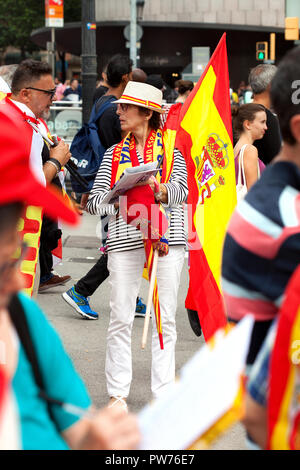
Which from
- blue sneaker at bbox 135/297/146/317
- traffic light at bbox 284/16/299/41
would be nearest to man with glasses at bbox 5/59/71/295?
blue sneaker at bbox 135/297/146/317

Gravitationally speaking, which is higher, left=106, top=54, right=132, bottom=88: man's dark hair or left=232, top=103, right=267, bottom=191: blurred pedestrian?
left=106, top=54, right=132, bottom=88: man's dark hair

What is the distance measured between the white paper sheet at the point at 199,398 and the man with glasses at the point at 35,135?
10.2ft

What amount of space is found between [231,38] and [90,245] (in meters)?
34.2

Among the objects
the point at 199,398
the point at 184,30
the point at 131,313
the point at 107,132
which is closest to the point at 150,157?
the point at 131,313

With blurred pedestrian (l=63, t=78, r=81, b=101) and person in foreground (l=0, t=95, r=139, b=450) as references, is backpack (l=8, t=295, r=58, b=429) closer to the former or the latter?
person in foreground (l=0, t=95, r=139, b=450)

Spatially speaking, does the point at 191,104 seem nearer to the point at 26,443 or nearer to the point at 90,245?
the point at 26,443

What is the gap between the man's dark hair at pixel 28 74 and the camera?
561cm

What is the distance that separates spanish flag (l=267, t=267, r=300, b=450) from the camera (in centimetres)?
195

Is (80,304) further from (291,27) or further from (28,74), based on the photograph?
(291,27)

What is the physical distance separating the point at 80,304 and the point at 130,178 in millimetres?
2904

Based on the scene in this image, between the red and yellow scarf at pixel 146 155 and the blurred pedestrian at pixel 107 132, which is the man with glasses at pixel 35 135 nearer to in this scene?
the red and yellow scarf at pixel 146 155

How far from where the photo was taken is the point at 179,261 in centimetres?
498

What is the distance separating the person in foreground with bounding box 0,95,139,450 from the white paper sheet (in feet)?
0.26

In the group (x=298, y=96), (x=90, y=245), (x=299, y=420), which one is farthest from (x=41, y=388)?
(x=90, y=245)
